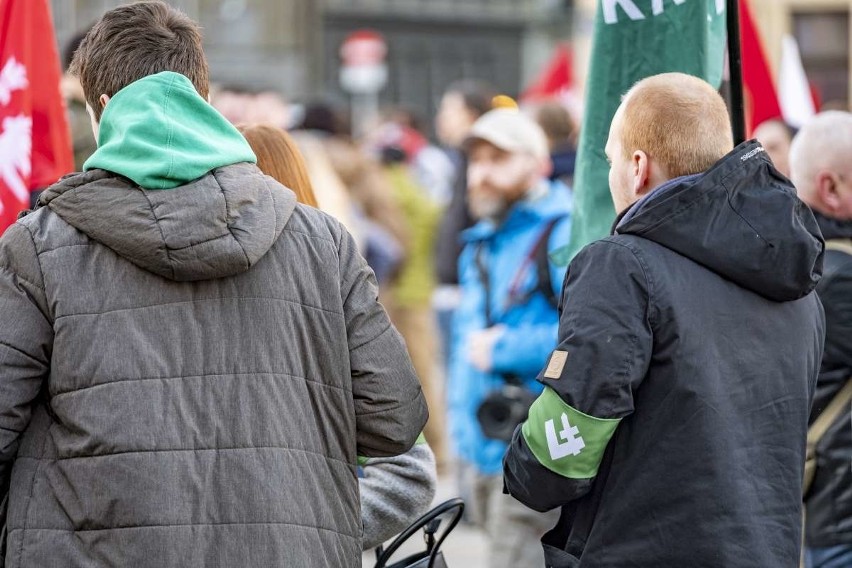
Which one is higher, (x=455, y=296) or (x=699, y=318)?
(x=699, y=318)

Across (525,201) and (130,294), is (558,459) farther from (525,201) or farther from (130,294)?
(525,201)

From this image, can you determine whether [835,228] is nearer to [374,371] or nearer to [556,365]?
[556,365]

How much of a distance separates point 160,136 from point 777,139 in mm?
4163

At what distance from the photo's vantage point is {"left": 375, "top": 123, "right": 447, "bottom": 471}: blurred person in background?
355 inches

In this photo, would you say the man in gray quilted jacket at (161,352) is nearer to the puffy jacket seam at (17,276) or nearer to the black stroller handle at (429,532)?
the puffy jacket seam at (17,276)

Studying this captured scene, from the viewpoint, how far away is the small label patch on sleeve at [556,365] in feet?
9.14

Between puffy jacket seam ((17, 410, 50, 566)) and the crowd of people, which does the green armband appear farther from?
puffy jacket seam ((17, 410, 50, 566))

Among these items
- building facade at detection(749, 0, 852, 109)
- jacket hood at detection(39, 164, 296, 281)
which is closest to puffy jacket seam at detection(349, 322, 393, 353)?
jacket hood at detection(39, 164, 296, 281)

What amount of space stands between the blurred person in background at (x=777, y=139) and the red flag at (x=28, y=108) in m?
3.17

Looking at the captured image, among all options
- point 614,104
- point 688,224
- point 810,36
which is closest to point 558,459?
point 688,224

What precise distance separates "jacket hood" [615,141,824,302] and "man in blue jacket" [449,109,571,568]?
228 centimetres

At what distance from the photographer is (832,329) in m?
3.79

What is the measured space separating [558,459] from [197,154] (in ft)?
3.04

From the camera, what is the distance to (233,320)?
8.47 feet
